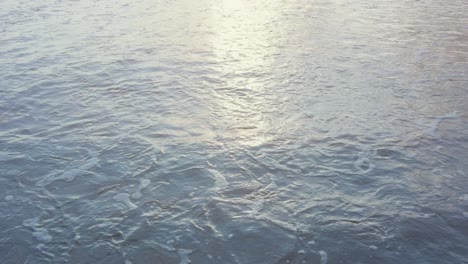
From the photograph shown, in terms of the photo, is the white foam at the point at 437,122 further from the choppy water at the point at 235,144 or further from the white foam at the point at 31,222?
the white foam at the point at 31,222

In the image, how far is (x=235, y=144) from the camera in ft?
24.2

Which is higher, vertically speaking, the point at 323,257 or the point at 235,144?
the point at 323,257

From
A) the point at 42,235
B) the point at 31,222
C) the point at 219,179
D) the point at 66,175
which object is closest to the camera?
the point at 42,235

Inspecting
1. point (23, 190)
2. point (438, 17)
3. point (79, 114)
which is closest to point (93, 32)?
point (79, 114)

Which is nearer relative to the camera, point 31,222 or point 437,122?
point 31,222

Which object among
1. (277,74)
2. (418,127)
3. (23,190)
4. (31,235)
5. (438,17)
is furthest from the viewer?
(438,17)

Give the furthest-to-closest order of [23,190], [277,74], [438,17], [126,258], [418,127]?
[438,17]
[277,74]
[418,127]
[23,190]
[126,258]

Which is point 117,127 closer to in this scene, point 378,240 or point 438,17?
point 378,240

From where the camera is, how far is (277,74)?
33.2ft

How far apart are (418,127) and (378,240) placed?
310 centimetres

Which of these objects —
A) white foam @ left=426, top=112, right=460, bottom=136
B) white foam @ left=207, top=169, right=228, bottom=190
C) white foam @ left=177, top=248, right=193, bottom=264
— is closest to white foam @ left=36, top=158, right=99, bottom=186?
white foam @ left=207, top=169, right=228, bottom=190

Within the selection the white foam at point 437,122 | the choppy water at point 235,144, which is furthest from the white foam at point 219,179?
the white foam at point 437,122

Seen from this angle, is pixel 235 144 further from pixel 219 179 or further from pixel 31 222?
pixel 31 222

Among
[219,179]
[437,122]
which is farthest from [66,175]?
[437,122]
